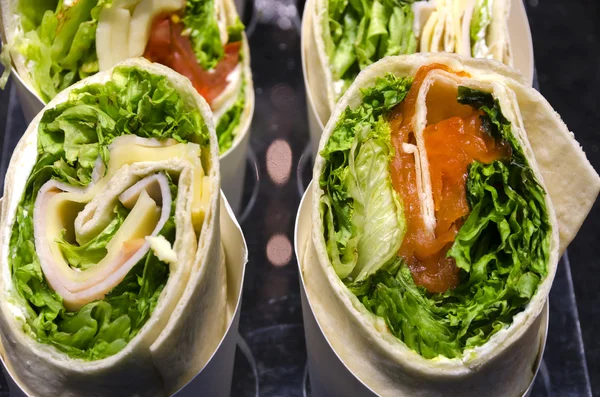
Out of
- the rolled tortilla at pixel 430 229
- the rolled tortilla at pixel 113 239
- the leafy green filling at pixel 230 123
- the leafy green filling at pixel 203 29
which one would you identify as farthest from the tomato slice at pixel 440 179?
the leafy green filling at pixel 203 29

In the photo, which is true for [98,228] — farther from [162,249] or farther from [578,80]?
[578,80]

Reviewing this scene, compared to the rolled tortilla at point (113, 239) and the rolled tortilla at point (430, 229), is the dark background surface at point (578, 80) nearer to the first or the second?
the rolled tortilla at point (430, 229)

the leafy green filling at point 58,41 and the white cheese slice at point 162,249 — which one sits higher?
the leafy green filling at point 58,41

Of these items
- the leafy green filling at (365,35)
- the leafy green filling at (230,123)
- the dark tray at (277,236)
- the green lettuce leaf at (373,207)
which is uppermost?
the leafy green filling at (365,35)

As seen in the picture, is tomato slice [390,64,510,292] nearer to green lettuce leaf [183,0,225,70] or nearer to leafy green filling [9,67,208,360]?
leafy green filling [9,67,208,360]

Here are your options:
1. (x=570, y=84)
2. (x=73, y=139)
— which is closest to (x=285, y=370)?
(x=73, y=139)

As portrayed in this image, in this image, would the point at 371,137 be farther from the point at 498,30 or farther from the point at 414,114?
the point at 498,30

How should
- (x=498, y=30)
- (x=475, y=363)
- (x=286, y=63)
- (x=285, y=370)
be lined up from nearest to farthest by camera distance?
(x=475, y=363)
(x=498, y=30)
(x=285, y=370)
(x=286, y=63)
